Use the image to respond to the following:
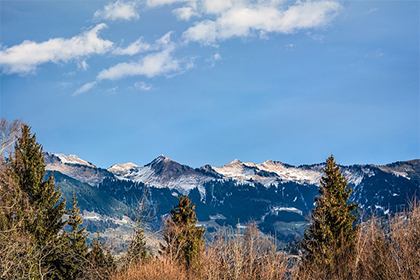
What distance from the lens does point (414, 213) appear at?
29672mm

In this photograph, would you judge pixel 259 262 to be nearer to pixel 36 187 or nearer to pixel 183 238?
pixel 183 238

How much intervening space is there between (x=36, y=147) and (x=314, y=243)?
38869 millimetres

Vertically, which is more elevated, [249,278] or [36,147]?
[36,147]

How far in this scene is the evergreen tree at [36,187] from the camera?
189ft

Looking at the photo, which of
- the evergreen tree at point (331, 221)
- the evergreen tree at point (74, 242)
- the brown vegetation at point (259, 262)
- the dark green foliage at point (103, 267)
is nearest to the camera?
the brown vegetation at point (259, 262)

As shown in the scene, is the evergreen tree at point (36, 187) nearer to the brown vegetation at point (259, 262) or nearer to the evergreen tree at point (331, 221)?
the evergreen tree at point (331, 221)

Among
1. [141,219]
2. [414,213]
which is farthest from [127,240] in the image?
[414,213]

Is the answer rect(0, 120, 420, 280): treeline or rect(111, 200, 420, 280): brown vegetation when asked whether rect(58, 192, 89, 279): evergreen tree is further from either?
rect(111, 200, 420, 280): brown vegetation

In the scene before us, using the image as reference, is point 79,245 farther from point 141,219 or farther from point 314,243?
point 141,219

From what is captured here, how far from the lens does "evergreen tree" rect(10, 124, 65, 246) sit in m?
57.5

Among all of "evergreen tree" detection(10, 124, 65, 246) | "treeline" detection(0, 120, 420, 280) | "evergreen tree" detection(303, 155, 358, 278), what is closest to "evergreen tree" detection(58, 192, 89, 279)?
"treeline" detection(0, 120, 420, 280)

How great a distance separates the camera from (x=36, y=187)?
196 feet

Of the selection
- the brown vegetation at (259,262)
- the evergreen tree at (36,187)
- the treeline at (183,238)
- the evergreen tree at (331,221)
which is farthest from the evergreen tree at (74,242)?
the brown vegetation at (259,262)

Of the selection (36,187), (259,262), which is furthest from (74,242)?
(259,262)
